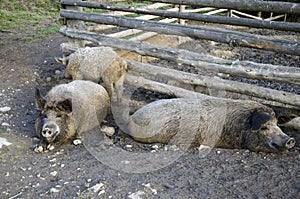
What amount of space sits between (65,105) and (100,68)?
1430 mm

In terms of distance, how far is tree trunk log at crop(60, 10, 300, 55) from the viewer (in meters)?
4.14

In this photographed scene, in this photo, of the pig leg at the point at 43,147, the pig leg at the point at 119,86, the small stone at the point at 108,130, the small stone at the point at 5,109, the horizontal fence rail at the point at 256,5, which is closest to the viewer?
the pig leg at the point at 43,147

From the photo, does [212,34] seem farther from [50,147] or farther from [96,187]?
[96,187]

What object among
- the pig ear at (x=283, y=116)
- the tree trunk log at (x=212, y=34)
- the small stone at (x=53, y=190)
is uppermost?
the tree trunk log at (x=212, y=34)

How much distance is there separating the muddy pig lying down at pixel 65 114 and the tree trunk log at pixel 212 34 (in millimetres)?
1498

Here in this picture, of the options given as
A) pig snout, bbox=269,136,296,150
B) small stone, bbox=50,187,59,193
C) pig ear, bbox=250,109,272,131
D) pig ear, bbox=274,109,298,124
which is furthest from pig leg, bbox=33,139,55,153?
pig ear, bbox=274,109,298,124

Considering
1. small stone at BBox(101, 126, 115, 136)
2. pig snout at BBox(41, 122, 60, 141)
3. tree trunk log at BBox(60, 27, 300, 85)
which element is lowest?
small stone at BBox(101, 126, 115, 136)

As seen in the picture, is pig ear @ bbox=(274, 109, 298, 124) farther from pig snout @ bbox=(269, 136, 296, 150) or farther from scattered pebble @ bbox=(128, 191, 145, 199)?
scattered pebble @ bbox=(128, 191, 145, 199)

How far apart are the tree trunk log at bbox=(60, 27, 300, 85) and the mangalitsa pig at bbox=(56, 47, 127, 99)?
29 centimetres

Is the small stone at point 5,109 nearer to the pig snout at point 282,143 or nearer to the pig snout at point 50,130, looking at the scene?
the pig snout at point 50,130

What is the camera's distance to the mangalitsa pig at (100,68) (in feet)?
17.9

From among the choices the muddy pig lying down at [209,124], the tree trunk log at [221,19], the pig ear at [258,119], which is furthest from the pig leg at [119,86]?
the pig ear at [258,119]

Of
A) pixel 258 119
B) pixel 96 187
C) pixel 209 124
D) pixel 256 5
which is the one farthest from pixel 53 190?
pixel 256 5

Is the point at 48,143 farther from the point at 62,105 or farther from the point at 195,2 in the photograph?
the point at 195,2
